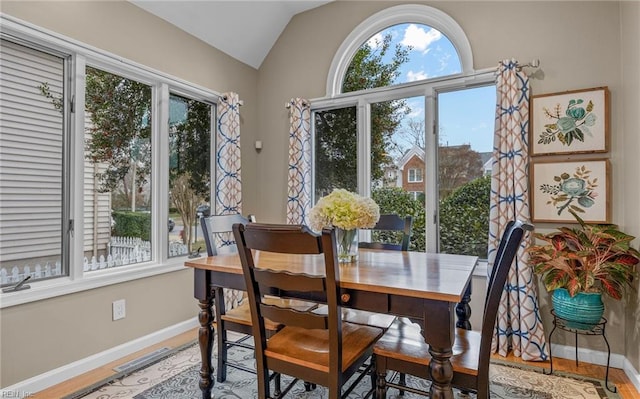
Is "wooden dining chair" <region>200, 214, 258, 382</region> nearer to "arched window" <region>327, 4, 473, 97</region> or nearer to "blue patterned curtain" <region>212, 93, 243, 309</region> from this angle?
"blue patterned curtain" <region>212, 93, 243, 309</region>

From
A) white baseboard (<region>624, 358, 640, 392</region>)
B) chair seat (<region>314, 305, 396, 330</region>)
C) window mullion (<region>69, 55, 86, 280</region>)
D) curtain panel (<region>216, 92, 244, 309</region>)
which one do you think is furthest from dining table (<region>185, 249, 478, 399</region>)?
curtain panel (<region>216, 92, 244, 309</region>)

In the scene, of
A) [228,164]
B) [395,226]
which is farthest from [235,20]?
[395,226]

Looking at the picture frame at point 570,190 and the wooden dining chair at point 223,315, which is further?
the picture frame at point 570,190

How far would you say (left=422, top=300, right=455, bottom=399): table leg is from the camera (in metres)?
1.28

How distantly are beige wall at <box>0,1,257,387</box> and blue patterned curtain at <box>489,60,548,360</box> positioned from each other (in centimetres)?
267

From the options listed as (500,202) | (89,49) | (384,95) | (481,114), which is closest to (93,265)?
(89,49)

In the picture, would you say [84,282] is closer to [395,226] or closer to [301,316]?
[301,316]

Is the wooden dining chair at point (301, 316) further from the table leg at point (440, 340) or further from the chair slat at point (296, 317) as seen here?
the table leg at point (440, 340)

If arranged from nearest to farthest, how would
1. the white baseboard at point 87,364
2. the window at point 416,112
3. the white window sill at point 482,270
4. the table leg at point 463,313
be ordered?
the table leg at point 463,313 < the white baseboard at point 87,364 < the white window sill at point 482,270 < the window at point 416,112

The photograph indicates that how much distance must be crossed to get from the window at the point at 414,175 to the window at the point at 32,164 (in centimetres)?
277

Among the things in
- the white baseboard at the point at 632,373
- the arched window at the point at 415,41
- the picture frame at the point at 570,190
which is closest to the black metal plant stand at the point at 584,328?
the white baseboard at the point at 632,373

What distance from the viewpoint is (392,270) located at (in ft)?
5.38

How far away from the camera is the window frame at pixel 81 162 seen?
214 cm

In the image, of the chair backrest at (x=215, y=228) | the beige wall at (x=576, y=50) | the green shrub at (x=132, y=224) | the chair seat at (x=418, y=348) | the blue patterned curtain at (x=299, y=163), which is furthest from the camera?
the blue patterned curtain at (x=299, y=163)
